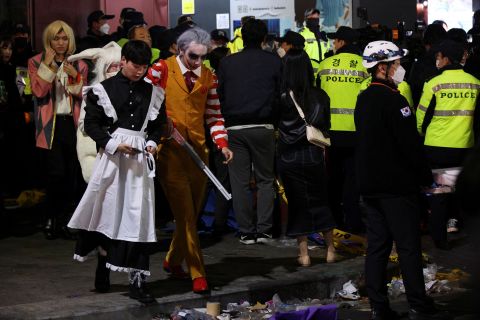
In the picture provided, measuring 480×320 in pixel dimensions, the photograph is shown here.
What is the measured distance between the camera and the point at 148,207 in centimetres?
818

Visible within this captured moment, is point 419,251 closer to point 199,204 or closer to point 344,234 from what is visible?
point 199,204

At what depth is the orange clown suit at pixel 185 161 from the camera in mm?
8578

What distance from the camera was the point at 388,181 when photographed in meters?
7.96

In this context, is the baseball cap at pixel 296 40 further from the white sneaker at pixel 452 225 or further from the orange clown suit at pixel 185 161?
the orange clown suit at pixel 185 161

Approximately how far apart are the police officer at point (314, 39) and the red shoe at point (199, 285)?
259 inches

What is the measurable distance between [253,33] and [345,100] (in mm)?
1156

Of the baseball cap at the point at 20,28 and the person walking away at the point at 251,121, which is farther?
the baseball cap at the point at 20,28

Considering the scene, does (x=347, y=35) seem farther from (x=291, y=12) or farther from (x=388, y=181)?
(x=291, y=12)

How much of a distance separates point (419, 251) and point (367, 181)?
0.63m

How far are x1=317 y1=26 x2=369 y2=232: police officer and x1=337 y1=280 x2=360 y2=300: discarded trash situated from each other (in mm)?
2021

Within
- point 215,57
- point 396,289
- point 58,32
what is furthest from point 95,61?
point 396,289

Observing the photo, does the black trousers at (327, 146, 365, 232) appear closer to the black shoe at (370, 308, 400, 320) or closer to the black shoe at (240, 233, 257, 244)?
the black shoe at (240, 233, 257, 244)

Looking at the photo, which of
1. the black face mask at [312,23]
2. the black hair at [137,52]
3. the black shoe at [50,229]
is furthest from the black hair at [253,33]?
the black face mask at [312,23]

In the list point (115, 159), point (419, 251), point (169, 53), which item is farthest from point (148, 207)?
point (169, 53)
